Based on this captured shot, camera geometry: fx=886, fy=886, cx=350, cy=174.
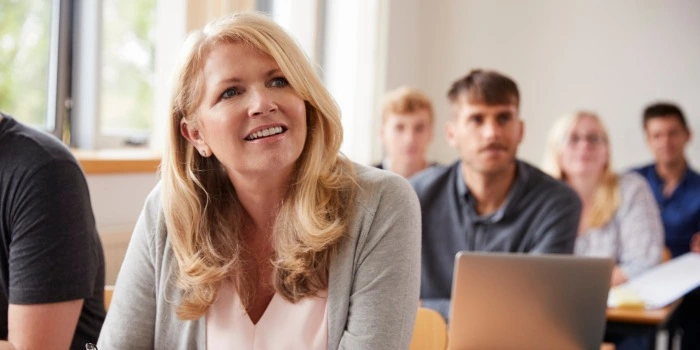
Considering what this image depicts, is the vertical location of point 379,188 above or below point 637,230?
above

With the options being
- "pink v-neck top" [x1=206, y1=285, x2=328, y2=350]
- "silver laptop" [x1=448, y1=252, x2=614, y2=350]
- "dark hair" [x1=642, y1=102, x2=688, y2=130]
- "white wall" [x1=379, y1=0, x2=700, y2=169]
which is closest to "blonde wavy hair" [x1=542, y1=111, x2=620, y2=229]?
"dark hair" [x1=642, y1=102, x2=688, y2=130]

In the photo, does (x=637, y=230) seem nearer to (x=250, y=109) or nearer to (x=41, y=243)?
(x=250, y=109)

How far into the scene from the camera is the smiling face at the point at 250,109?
5.51 feet

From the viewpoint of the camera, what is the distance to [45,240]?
180 centimetres

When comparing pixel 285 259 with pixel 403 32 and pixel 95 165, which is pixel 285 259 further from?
pixel 403 32

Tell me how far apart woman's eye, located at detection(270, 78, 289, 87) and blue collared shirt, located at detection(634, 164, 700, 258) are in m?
3.95

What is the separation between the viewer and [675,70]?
556cm

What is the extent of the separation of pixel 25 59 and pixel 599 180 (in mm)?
2587

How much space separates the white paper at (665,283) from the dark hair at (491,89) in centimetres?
79

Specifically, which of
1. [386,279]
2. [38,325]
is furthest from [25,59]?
[386,279]

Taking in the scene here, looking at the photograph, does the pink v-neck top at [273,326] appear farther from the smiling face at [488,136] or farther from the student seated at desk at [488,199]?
the smiling face at [488,136]

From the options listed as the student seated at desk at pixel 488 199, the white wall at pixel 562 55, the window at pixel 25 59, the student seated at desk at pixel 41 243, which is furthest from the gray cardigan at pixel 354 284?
the white wall at pixel 562 55

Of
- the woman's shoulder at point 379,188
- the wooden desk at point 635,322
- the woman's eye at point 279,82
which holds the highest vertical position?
the woman's eye at point 279,82

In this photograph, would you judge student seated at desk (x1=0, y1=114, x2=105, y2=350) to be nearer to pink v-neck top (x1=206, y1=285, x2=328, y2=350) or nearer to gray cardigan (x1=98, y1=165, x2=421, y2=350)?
gray cardigan (x1=98, y1=165, x2=421, y2=350)
